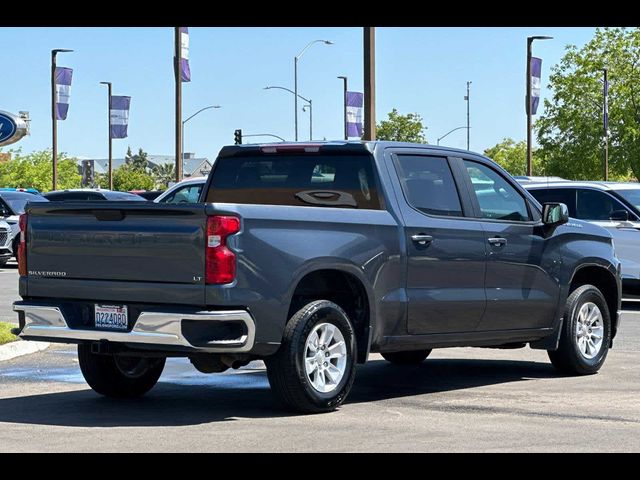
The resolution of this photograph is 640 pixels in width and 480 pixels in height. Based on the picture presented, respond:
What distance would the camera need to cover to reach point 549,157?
76812 mm

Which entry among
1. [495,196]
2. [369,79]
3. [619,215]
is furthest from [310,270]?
[369,79]

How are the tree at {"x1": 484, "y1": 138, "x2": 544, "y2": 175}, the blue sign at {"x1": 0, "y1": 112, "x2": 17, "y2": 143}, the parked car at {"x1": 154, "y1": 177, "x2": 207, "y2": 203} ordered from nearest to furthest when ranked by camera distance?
the parked car at {"x1": 154, "y1": 177, "x2": 207, "y2": 203} < the blue sign at {"x1": 0, "y1": 112, "x2": 17, "y2": 143} < the tree at {"x1": 484, "y1": 138, "x2": 544, "y2": 175}

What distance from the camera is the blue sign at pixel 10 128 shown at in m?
22.9

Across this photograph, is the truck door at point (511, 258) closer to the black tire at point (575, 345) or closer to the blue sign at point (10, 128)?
the black tire at point (575, 345)

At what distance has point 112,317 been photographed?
9680 millimetres

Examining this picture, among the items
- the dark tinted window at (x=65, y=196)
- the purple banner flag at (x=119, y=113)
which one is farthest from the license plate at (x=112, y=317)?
the purple banner flag at (x=119, y=113)

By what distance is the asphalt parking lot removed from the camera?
28.0 ft

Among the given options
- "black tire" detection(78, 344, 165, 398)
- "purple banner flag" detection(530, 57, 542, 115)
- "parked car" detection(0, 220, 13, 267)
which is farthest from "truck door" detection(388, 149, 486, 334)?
"purple banner flag" detection(530, 57, 542, 115)

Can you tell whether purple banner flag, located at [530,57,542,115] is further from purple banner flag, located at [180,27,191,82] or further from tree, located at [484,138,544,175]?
tree, located at [484,138,544,175]

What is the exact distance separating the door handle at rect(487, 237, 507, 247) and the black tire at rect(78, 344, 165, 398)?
2.87m

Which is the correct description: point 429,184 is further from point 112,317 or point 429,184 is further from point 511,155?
point 511,155

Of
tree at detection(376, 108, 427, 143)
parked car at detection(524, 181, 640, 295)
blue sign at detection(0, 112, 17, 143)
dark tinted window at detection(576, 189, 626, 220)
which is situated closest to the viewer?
parked car at detection(524, 181, 640, 295)
